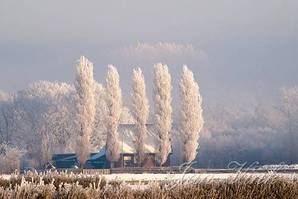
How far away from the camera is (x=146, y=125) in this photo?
2520 inches

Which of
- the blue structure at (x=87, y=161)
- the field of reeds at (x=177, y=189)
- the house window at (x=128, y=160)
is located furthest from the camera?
the blue structure at (x=87, y=161)

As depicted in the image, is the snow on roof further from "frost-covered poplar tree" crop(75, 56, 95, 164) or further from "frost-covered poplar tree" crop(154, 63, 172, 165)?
"frost-covered poplar tree" crop(75, 56, 95, 164)

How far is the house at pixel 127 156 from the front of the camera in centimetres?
6100

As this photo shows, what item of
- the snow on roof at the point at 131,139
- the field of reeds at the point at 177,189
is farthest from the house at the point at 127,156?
the field of reeds at the point at 177,189

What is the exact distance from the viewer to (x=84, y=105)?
6222 cm

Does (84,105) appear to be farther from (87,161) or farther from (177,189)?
(177,189)

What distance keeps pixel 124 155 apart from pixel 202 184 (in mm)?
48567

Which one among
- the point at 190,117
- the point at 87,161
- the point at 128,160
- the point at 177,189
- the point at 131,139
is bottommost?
the point at 177,189

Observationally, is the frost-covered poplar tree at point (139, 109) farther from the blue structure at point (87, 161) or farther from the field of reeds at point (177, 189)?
the field of reeds at point (177, 189)

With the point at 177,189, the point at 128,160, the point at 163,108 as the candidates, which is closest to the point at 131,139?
the point at 128,160

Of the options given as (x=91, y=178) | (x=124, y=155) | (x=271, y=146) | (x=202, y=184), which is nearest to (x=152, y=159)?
(x=124, y=155)

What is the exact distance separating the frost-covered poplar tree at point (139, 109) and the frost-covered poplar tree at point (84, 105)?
14.1 ft

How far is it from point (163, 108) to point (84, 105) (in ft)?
24.3

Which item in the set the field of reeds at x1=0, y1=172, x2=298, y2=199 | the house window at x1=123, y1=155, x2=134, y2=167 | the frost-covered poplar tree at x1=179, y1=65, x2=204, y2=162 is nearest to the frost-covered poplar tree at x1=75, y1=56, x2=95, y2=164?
the house window at x1=123, y1=155, x2=134, y2=167
